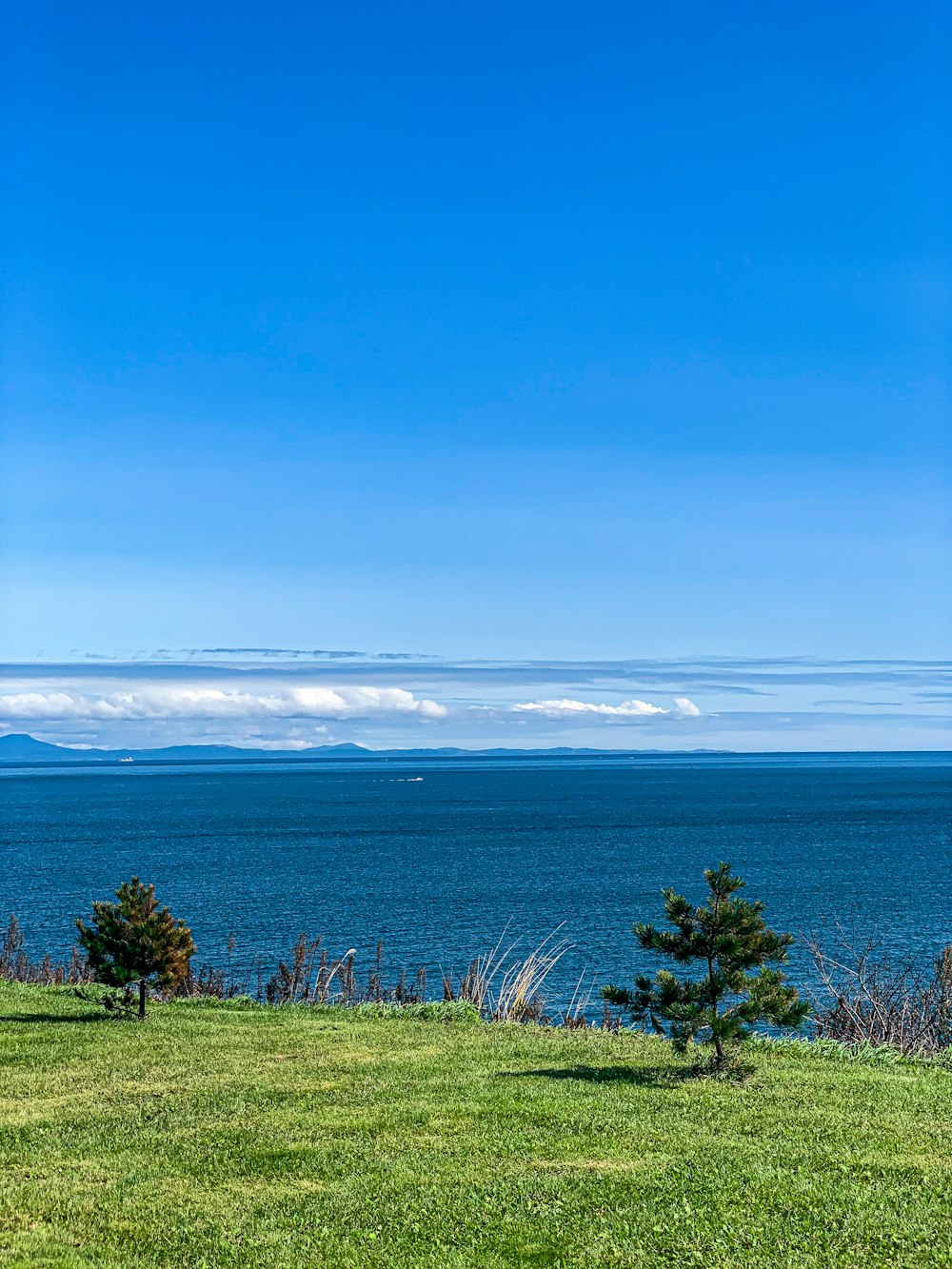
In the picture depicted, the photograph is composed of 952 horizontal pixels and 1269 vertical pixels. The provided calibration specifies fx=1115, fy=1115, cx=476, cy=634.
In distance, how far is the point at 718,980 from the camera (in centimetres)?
1568

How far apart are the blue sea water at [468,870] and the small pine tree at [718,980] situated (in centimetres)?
1934

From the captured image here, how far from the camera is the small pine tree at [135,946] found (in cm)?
2091

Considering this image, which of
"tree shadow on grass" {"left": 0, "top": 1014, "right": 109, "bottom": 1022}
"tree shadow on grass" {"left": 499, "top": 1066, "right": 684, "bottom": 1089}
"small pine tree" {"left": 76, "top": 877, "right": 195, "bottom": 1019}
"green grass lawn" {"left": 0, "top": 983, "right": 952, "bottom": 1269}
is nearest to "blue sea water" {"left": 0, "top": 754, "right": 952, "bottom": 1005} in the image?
"small pine tree" {"left": 76, "top": 877, "right": 195, "bottom": 1019}

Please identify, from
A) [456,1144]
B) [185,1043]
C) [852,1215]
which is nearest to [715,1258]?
[852,1215]

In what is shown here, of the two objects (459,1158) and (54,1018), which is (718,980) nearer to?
(459,1158)

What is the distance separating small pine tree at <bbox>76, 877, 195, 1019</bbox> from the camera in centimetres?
2091

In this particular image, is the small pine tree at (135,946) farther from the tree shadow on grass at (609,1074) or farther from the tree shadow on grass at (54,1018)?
the tree shadow on grass at (609,1074)

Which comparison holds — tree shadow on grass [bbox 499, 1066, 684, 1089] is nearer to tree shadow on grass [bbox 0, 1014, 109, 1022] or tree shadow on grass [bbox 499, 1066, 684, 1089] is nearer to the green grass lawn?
the green grass lawn

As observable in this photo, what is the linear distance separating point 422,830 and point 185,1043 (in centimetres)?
10088

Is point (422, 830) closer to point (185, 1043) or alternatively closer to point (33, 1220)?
point (185, 1043)

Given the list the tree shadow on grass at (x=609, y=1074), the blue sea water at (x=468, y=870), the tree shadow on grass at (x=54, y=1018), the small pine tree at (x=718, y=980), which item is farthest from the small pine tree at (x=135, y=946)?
the blue sea water at (x=468, y=870)

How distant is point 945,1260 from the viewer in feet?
31.0

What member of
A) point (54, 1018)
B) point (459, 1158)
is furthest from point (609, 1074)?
point (54, 1018)

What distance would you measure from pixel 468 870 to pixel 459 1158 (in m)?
69.2
